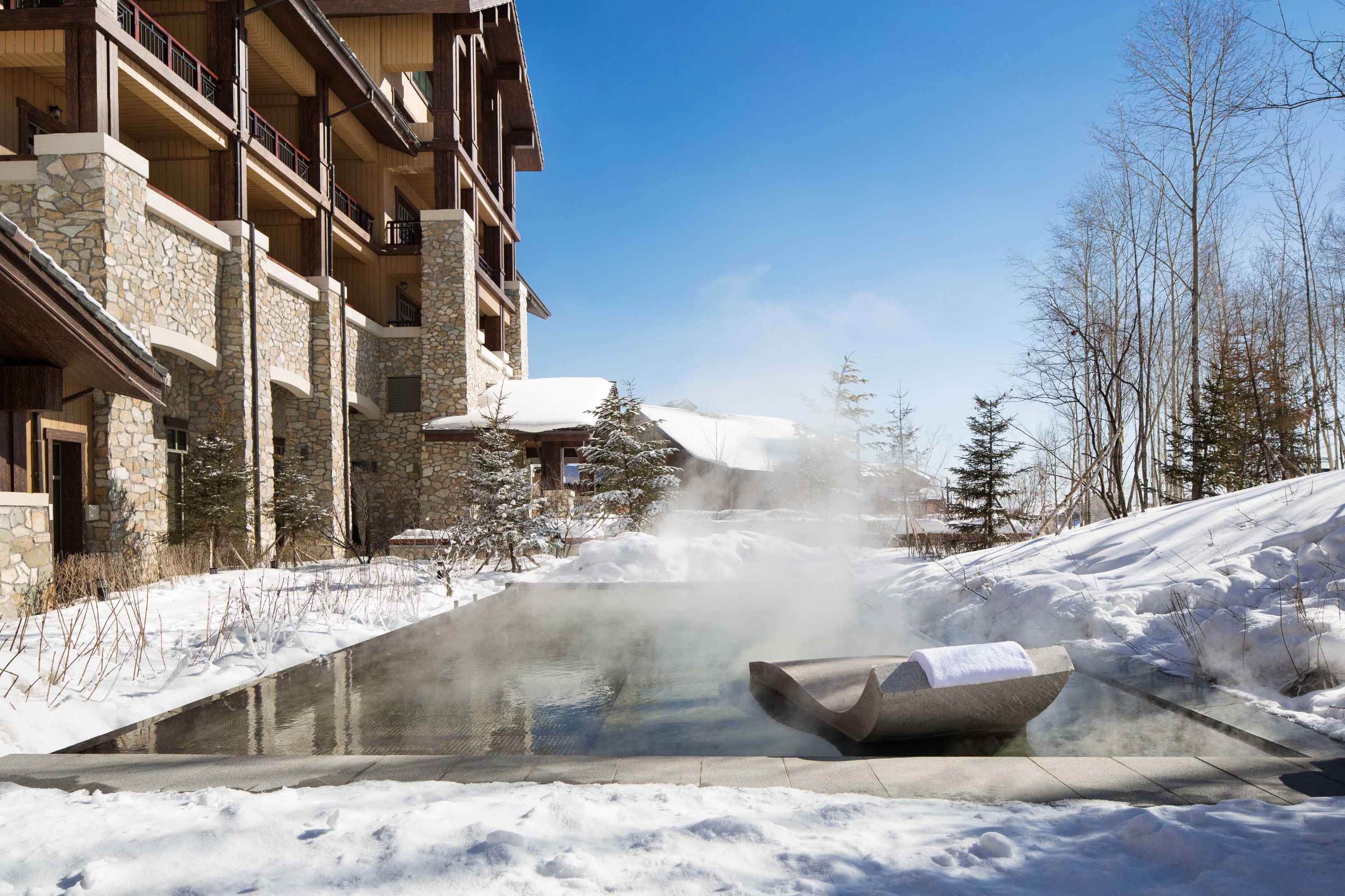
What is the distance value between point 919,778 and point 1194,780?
3.47 feet

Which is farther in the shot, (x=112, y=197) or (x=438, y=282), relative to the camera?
(x=438, y=282)

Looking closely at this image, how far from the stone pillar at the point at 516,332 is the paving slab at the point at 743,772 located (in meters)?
22.1

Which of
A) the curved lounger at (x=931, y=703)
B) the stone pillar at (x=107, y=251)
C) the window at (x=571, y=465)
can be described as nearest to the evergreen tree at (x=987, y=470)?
the window at (x=571, y=465)

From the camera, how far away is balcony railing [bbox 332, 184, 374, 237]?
17.6 m

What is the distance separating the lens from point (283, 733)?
379cm

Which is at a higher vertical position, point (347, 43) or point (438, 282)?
point (347, 43)

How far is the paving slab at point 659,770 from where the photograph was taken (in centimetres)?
286

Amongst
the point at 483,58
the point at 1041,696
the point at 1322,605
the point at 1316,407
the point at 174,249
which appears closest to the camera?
the point at 1041,696

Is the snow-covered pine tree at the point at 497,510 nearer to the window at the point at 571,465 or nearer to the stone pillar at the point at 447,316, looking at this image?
the window at the point at 571,465

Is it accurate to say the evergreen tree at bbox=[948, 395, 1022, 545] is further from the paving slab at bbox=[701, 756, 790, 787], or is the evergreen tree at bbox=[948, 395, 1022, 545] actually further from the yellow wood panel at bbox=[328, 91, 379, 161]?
the yellow wood panel at bbox=[328, 91, 379, 161]

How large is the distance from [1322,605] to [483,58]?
77.5ft

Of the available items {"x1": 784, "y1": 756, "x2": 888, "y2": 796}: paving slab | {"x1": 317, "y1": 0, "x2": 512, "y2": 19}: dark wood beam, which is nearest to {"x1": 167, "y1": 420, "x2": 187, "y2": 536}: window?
{"x1": 317, "y1": 0, "x2": 512, "y2": 19}: dark wood beam

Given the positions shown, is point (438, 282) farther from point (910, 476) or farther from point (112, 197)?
point (910, 476)

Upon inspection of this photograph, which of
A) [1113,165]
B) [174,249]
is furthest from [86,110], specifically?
[1113,165]
